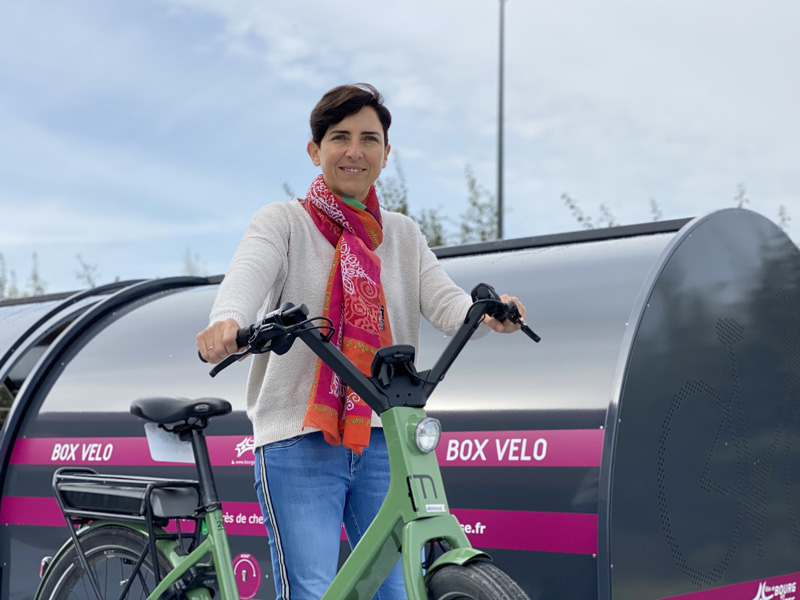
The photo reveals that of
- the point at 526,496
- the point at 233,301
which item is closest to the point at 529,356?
the point at 526,496

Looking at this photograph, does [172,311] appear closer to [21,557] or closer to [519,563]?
[21,557]

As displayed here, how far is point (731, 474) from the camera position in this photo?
3371mm

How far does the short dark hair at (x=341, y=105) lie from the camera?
2621 millimetres

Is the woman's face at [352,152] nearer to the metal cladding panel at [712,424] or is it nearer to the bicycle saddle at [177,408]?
the bicycle saddle at [177,408]

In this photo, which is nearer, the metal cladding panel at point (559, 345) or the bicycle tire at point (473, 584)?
the bicycle tire at point (473, 584)

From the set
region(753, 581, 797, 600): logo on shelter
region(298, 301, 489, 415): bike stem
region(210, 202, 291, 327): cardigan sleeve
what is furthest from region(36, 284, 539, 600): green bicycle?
region(753, 581, 797, 600): logo on shelter

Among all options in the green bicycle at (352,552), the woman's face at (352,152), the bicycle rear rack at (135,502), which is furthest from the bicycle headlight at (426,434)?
the bicycle rear rack at (135,502)

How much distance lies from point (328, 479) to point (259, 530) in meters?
1.47

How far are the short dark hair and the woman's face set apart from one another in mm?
Answer: 15

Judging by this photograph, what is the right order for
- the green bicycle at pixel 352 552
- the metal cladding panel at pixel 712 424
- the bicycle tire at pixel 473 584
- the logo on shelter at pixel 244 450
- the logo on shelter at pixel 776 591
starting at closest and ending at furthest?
the bicycle tire at pixel 473 584 → the green bicycle at pixel 352 552 → the metal cladding panel at pixel 712 424 → the logo on shelter at pixel 776 591 → the logo on shelter at pixel 244 450

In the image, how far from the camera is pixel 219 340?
2.17 m

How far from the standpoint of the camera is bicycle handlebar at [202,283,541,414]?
2184 millimetres

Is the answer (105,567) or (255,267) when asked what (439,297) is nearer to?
(255,267)

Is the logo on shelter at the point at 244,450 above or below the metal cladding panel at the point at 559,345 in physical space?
below
